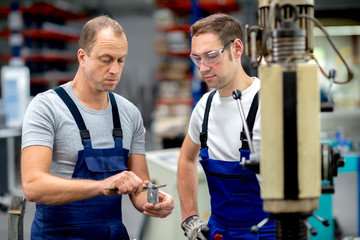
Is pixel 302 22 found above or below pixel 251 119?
above

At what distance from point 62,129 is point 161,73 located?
842 centimetres

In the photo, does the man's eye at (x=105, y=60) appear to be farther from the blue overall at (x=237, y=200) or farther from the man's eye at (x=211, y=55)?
the blue overall at (x=237, y=200)

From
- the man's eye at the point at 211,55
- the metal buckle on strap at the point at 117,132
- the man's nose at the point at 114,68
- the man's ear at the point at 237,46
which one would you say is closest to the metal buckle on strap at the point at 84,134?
the metal buckle on strap at the point at 117,132

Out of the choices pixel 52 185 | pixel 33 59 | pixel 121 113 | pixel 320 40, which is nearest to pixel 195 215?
pixel 121 113

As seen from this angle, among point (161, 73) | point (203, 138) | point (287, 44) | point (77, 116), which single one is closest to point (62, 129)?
point (77, 116)

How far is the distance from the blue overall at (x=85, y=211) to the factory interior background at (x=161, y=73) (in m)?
0.16

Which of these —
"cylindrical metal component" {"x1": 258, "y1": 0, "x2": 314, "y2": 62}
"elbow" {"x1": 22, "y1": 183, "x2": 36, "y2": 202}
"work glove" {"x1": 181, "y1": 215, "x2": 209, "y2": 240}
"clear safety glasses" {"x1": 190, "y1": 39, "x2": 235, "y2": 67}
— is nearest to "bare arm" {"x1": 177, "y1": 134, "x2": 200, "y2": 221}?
"work glove" {"x1": 181, "y1": 215, "x2": 209, "y2": 240}

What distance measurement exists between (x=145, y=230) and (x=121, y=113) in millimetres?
1851

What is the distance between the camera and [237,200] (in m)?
1.55

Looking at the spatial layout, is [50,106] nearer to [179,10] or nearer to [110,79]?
[110,79]

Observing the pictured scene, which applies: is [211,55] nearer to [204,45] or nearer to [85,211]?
[204,45]

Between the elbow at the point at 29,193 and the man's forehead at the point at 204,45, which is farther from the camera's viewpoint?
the man's forehead at the point at 204,45

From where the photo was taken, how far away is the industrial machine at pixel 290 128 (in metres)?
0.83

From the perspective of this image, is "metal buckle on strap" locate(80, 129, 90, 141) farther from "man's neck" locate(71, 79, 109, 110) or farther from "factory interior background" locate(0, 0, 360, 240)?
"factory interior background" locate(0, 0, 360, 240)
